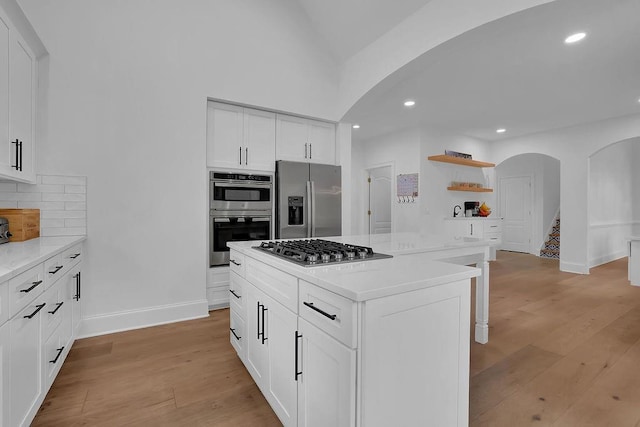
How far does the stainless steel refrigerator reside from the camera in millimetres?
3715

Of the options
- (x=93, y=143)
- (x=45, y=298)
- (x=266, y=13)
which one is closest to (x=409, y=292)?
(x=45, y=298)

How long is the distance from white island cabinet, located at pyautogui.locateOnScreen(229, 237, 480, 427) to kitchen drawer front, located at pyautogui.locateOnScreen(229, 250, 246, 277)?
0.58m

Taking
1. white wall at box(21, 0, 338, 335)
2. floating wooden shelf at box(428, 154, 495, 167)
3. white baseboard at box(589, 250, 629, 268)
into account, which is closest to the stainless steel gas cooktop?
white wall at box(21, 0, 338, 335)

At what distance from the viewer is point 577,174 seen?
5.46 metres

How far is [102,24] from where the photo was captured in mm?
2773

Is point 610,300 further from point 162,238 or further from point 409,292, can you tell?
point 162,238

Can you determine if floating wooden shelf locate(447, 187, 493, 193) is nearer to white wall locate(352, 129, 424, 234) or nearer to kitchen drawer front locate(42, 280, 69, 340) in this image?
white wall locate(352, 129, 424, 234)

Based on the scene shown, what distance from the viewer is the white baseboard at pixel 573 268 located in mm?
5344

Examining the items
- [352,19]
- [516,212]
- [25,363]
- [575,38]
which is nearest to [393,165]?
[352,19]

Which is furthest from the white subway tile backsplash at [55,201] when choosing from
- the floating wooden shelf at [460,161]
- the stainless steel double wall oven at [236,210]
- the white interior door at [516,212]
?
the white interior door at [516,212]

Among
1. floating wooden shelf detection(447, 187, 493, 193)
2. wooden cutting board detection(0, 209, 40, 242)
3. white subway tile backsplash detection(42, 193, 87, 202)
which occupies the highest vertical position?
floating wooden shelf detection(447, 187, 493, 193)

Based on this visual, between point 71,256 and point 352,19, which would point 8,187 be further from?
point 352,19

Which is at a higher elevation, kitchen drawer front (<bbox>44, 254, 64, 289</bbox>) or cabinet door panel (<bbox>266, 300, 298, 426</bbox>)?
kitchen drawer front (<bbox>44, 254, 64, 289</bbox>)

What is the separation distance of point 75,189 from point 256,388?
2.30m
